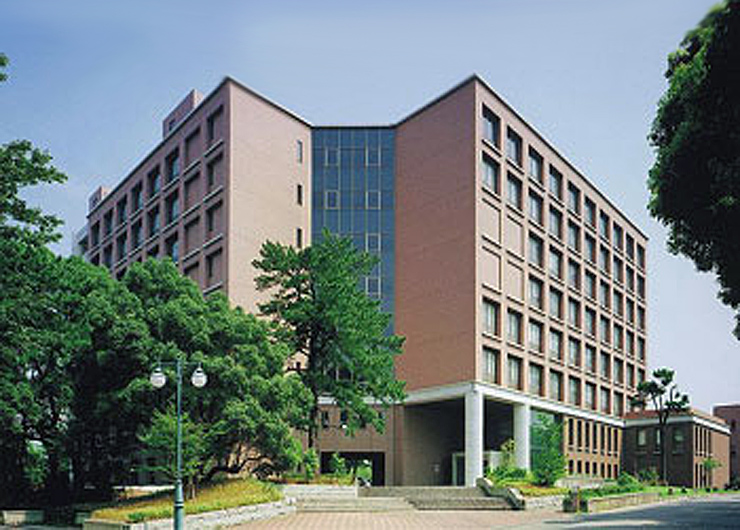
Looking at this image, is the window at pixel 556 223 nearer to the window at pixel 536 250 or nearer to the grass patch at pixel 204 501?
the window at pixel 536 250

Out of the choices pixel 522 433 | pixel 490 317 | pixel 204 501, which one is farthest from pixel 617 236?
pixel 204 501

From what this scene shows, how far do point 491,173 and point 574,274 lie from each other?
56.1ft

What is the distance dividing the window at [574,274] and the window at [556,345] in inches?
211

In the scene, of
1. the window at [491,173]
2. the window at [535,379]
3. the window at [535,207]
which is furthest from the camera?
the window at [535,207]

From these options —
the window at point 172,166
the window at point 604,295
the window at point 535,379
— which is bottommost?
the window at point 535,379

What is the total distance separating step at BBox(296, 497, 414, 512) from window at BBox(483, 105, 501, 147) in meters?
25.2

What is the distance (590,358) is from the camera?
71.2 meters

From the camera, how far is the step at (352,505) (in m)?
36.4

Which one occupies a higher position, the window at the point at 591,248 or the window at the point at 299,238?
the window at the point at 591,248

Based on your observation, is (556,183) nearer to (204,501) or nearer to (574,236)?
(574,236)

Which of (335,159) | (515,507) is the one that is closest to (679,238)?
(515,507)

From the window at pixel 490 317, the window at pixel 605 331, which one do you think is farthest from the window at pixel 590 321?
the window at pixel 490 317

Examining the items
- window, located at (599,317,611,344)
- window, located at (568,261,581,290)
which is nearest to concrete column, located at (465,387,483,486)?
window, located at (568,261,581,290)

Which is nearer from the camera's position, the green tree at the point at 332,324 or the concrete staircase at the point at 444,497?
the concrete staircase at the point at 444,497
